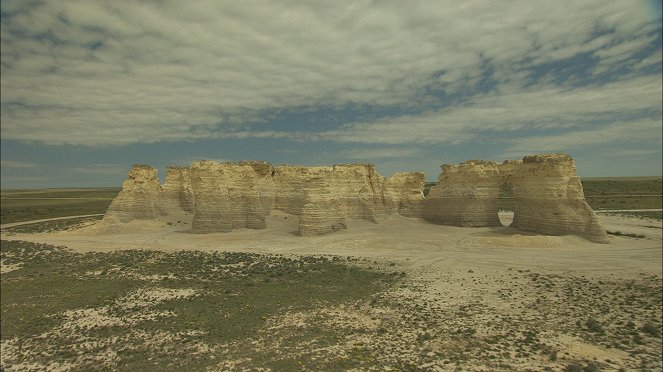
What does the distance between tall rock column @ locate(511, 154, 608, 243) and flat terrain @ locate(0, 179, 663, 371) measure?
6.56ft

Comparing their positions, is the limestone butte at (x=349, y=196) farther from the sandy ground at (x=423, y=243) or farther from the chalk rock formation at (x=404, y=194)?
the sandy ground at (x=423, y=243)

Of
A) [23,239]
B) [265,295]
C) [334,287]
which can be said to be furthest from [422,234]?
[23,239]

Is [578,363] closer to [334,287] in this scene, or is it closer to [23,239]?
[334,287]

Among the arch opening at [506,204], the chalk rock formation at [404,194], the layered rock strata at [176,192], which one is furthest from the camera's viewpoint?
Result: the arch opening at [506,204]

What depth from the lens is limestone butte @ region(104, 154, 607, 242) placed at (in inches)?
1316

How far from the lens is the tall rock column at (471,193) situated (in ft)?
133

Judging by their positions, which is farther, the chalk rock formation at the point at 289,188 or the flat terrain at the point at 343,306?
the chalk rock formation at the point at 289,188

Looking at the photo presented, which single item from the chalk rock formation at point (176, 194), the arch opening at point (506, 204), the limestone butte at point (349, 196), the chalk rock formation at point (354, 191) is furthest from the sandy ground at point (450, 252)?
the arch opening at point (506, 204)

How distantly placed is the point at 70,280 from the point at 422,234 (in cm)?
2894

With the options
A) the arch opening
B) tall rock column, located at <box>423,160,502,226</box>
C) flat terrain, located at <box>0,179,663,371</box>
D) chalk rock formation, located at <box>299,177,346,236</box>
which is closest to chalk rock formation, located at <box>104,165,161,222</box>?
flat terrain, located at <box>0,179,663,371</box>

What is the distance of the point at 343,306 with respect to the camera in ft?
60.0

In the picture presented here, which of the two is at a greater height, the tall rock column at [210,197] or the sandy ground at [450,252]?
the tall rock column at [210,197]

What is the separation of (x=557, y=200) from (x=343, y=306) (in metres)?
23.9

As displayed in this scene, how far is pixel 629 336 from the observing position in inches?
567
